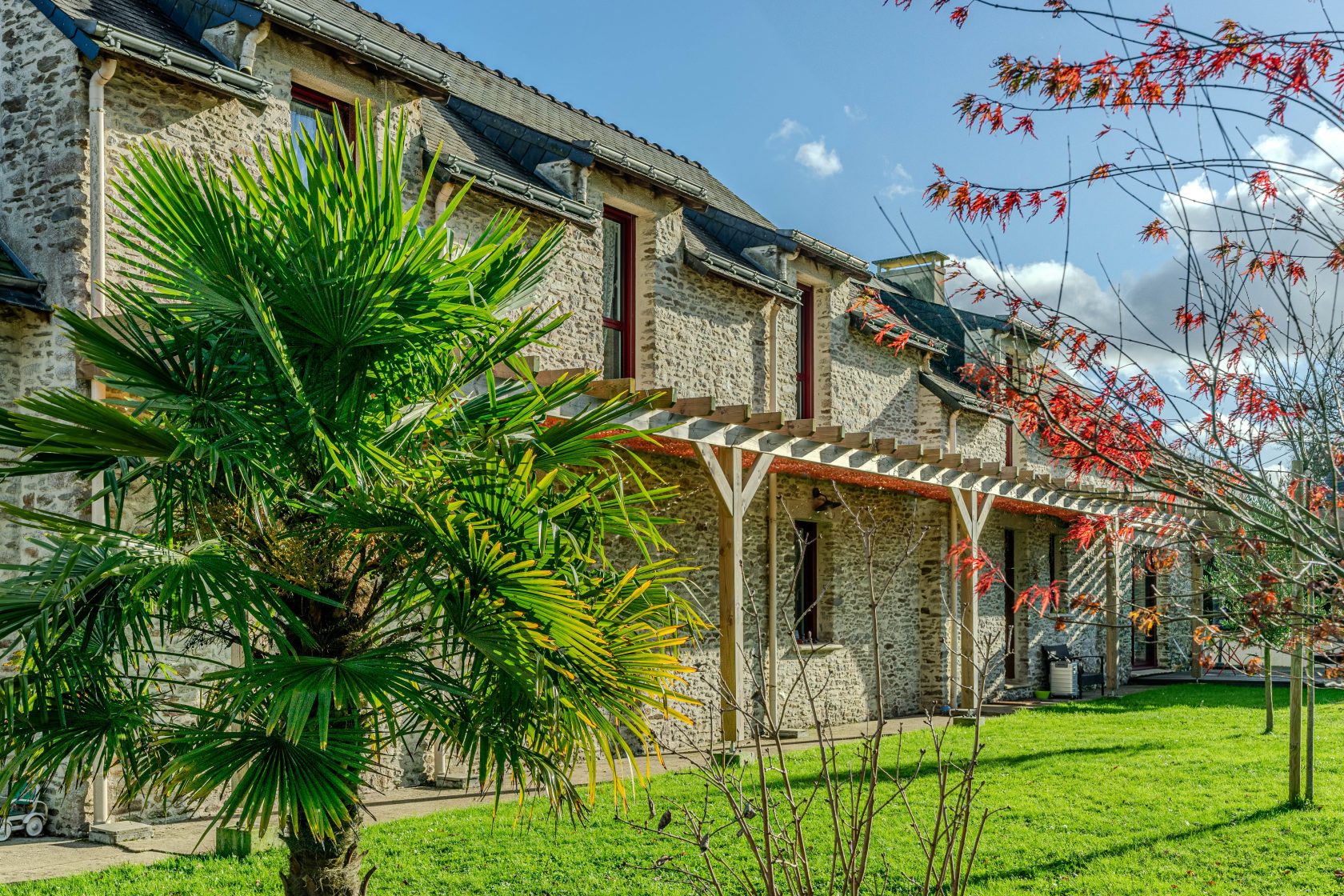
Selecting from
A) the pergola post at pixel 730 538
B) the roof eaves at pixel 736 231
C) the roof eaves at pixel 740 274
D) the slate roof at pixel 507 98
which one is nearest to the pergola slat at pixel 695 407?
the pergola post at pixel 730 538

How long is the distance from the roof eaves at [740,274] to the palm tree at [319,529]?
6.98 meters

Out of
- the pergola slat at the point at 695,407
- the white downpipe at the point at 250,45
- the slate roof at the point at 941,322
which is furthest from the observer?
the slate roof at the point at 941,322

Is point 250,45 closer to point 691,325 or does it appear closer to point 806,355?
point 691,325

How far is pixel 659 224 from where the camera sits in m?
11.8

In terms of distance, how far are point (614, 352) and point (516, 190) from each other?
7.23ft

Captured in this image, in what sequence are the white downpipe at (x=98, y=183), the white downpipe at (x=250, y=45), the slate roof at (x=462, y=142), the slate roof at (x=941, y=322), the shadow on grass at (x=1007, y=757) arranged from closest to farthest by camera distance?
1. the white downpipe at (x=98, y=183)
2. the white downpipe at (x=250, y=45)
3. the shadow on grass at (x=1007, y=757)
4. the slate roof at (x=462, y=142)
5. the slate roof at (x=941, y=322)

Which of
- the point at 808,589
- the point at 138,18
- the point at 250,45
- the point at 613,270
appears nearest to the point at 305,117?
the point at 250,45

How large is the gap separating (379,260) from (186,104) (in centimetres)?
425

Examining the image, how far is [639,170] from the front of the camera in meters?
11.1

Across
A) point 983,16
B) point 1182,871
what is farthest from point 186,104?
point 1182,871

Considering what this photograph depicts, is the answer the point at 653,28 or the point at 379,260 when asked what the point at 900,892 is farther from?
the point at 653,28

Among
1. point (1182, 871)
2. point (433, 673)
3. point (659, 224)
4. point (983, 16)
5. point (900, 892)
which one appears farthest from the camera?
point (659, 224)

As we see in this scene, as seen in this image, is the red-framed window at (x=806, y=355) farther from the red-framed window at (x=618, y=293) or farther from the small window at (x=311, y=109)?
the small window at (x=311, y=109)

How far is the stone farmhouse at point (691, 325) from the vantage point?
7.43m
